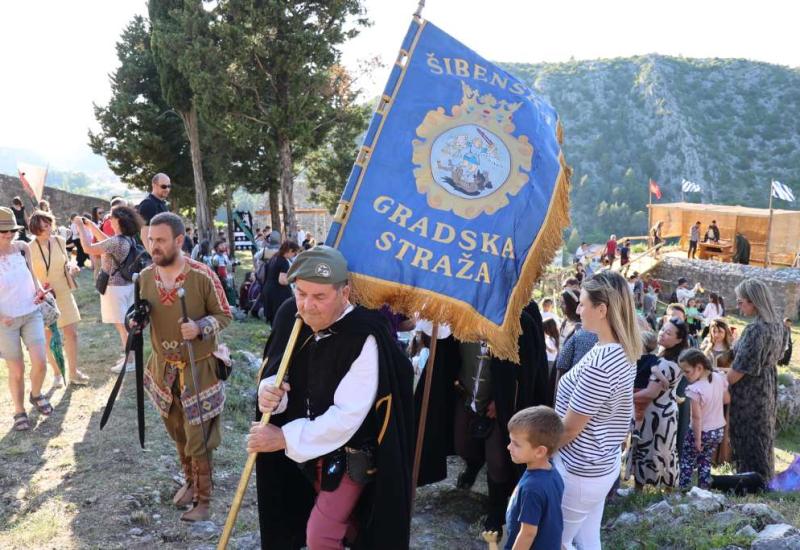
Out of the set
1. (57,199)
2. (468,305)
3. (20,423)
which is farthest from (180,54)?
(468,305)

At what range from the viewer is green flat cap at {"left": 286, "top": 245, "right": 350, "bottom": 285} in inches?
110

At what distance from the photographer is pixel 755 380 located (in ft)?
19.2

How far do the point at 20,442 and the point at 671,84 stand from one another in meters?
99.8

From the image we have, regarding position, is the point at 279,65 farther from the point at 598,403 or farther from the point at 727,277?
the point at 727,277

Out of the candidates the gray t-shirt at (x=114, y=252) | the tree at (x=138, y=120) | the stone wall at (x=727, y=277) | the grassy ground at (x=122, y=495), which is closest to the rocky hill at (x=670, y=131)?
the stone wall at (x=727, y=277)

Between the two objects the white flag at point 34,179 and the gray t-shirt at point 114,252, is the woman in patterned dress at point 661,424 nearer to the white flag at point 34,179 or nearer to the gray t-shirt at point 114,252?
the gray t-shirt at point 114,252

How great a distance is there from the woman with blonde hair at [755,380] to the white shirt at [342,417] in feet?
13.1

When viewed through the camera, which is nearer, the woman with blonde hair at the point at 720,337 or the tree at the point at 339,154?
Answer: the woman with blonde hair at the point at 720,337

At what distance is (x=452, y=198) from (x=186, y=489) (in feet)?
9.73

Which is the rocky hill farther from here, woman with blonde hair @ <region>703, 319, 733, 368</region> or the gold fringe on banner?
the gold fringe on banner

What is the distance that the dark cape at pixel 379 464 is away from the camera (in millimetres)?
2922

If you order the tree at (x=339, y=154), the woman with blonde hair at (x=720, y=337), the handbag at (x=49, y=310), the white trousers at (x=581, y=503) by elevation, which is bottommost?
the white trousers at (x=581, y=503)

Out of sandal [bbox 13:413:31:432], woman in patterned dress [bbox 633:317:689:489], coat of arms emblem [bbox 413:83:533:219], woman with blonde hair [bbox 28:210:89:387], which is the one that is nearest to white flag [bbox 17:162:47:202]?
woman with blonde hair [bbox 28:210:89:387]

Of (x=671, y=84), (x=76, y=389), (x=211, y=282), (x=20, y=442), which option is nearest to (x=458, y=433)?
(x=211, y=282)
